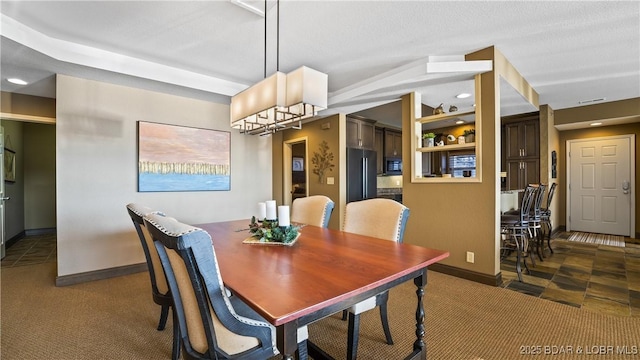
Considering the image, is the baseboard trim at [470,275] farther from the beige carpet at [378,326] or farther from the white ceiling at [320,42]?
the white ceiling at [320,42]

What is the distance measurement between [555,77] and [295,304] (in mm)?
4533

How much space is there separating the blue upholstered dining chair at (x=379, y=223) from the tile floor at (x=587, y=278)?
1.80 meters

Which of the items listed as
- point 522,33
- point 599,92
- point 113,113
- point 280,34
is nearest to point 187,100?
point 113,113

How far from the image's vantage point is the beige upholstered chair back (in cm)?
201

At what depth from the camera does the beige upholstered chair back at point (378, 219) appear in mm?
2010

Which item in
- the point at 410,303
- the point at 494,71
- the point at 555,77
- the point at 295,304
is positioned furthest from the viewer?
the point at 555,77

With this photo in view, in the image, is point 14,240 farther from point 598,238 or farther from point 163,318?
point 598,238

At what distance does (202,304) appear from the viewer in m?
1.03

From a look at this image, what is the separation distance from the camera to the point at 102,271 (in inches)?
127

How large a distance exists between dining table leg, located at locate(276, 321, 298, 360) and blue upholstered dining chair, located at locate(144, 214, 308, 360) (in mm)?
222

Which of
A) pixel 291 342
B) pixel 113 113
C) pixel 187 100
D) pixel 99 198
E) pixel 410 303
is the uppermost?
pixel 187 100

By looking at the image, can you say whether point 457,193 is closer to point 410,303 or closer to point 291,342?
point 410,303

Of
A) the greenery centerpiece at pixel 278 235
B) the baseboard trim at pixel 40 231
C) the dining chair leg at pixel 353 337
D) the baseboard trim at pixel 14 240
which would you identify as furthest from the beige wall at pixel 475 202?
the baseboard trim at pixel 40 231

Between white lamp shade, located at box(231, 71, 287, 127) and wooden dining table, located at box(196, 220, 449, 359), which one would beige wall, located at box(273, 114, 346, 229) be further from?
wooden dining table, located at box(196, 220, 449, 359)
